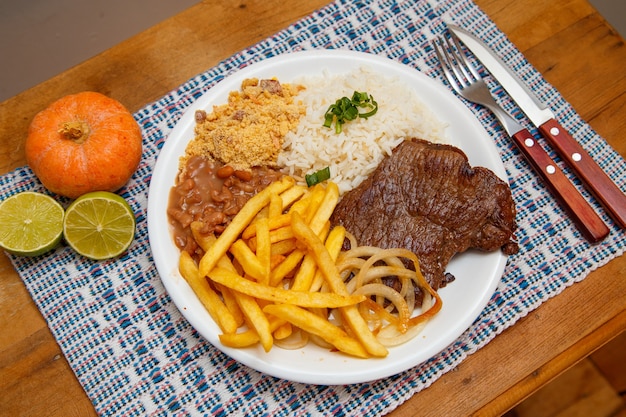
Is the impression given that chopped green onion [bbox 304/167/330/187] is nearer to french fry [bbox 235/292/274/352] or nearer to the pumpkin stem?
french fry [bbox 235/292/274/352]

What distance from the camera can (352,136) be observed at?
3.78 m

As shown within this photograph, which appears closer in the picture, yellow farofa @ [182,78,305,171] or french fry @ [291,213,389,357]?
french fry @ [291,213,389,357]

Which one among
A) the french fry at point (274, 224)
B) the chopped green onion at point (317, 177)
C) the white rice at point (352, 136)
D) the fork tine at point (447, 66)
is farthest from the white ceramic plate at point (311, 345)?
the chopped green onion at point (317, 177)

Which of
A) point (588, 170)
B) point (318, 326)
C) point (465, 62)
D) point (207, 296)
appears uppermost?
point (207, 296)

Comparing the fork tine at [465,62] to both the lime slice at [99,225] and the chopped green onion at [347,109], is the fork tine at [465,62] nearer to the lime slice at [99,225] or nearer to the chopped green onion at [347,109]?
the chopped green onion at [347,109]

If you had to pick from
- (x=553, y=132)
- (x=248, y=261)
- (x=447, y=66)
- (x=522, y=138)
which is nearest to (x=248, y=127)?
(x=248, y=261)

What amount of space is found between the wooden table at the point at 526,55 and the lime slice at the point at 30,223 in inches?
11.6

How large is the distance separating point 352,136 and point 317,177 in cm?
35

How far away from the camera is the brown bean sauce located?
11.7 feet

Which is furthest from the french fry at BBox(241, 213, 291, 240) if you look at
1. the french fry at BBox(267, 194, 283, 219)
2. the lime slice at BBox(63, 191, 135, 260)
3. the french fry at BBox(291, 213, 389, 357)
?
the lime slice at BBox(63, 191, 135, 260)

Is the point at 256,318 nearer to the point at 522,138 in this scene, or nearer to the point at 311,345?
the point at 311,345

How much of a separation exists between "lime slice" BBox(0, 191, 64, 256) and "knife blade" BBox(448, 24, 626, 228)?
296cm

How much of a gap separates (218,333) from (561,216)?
228 centimetres

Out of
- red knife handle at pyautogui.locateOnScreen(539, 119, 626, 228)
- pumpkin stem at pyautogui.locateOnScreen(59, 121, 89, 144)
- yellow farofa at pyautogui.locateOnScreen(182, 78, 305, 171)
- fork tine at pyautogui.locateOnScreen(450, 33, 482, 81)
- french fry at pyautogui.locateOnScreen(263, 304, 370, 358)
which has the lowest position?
red knife handle at pyautogui.locateOnScreen(539, 119, 626, 228)
